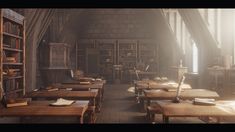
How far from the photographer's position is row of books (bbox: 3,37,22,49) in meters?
6.66

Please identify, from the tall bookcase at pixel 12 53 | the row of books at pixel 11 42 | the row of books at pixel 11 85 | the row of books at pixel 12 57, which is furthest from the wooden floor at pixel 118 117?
the row of books at pixel 11 42

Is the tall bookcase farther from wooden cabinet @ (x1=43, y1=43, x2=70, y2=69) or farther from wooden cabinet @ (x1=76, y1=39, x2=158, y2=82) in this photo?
wooden cabinet @ (x1=76, y1=39, x2=158, y2=82)

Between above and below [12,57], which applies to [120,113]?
below

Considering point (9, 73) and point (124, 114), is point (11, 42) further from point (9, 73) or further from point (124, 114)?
point (124, 114)

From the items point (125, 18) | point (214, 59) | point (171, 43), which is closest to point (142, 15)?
point (125, 18)

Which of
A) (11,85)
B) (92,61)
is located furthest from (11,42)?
(92,61)

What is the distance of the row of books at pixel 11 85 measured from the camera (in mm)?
6574

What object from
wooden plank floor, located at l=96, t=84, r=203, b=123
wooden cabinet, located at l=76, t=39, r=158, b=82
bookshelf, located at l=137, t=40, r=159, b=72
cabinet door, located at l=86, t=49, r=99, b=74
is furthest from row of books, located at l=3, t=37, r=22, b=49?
bookshelf, located at l=137, t=40, r=159, b=72

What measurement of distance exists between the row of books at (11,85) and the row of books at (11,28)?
109cm

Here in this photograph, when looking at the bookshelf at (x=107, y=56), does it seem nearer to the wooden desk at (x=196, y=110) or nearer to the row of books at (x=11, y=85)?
the row of books at (x=11, y=85)

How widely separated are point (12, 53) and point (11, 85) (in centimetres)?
79

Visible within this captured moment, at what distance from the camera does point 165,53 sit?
16078 mm

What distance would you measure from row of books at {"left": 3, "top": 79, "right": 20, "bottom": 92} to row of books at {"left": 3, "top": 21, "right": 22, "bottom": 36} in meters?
1.09

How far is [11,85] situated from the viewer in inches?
270
